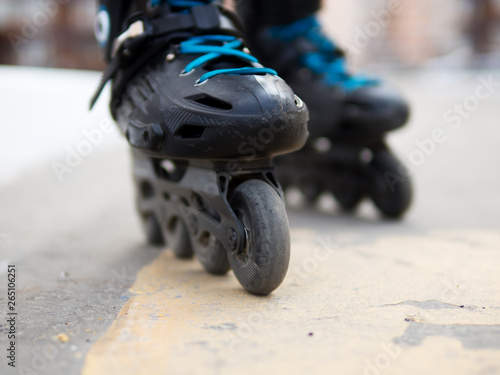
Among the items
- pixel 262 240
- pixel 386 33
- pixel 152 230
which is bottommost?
pixel 386 33

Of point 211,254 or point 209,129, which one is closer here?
point 209,129

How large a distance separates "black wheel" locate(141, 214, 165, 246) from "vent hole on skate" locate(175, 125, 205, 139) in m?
0.49

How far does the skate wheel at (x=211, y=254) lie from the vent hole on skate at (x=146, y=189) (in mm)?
334

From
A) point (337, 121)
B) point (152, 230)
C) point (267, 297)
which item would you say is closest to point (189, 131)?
point (267, 297)

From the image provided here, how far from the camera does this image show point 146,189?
1.68m

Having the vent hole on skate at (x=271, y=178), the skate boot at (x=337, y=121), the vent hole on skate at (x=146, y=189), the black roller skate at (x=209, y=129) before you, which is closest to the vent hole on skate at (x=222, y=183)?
the black roller skate at (x=209, y=129)

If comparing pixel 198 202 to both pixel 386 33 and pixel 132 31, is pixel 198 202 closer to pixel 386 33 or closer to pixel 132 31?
pixel 132 31

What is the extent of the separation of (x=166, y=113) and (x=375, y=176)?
105cm

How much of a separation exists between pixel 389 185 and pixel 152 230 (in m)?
0.91

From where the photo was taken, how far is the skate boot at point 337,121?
200 cm

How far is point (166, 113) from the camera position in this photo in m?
1.29

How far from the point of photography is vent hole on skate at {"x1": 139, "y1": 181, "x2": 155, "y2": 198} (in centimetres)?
167

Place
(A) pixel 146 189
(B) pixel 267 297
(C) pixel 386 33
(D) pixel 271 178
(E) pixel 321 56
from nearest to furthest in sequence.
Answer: (B) pixel 267 297
(D) pixel 271 178
(A) pixel 146 189
(E) pixel 321 56
(C) pixel 386 33

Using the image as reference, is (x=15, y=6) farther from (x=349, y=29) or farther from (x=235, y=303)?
(x=235, y=303)
